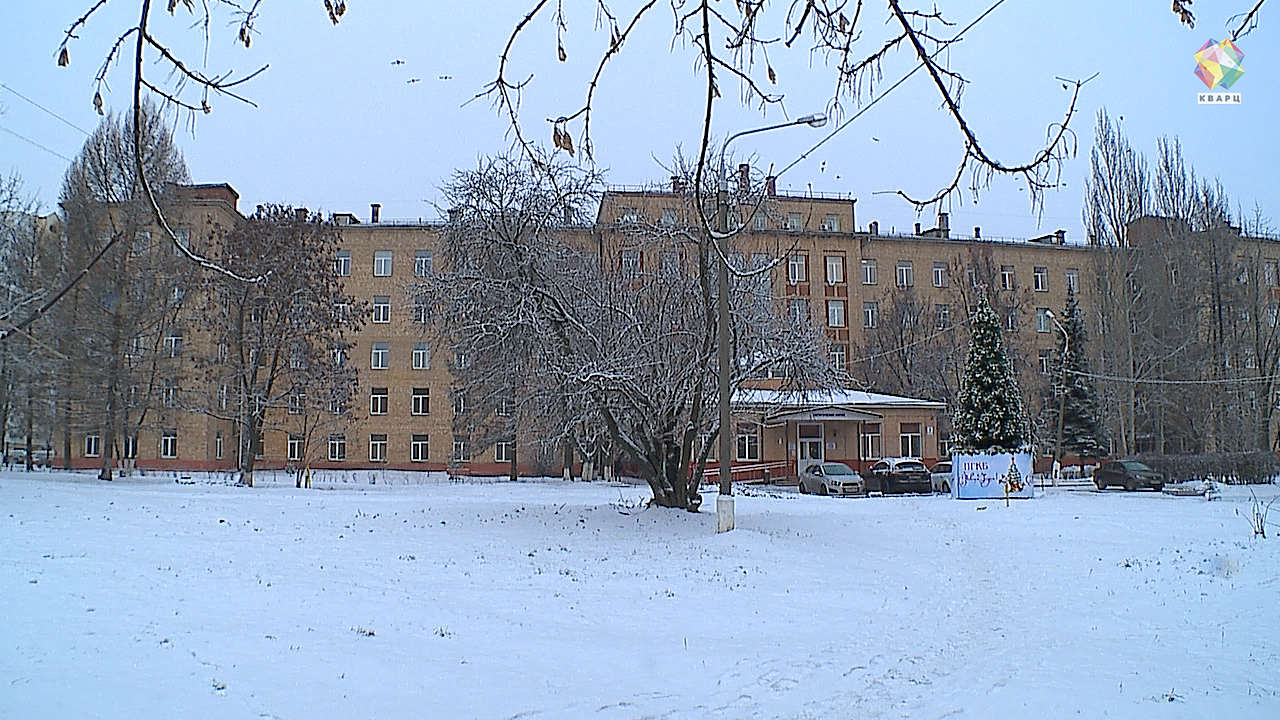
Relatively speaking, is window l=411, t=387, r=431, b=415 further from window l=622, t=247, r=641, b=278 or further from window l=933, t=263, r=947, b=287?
window l=622, t=247, r=641, b=278

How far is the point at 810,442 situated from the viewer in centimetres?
5106

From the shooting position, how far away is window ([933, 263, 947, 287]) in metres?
63.5

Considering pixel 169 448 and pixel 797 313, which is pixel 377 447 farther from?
pixel 797 313

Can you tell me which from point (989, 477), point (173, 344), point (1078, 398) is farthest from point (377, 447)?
point (1078, 398)

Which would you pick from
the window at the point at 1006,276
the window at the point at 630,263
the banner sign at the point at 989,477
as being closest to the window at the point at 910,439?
the window at the point at 1006,276

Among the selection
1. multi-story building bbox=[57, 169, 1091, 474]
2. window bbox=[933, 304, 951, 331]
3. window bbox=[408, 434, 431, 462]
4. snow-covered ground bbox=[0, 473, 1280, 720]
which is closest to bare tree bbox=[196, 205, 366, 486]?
multi-story building bbox=[57, 169, 1091, 474]

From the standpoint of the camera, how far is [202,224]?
3919cm

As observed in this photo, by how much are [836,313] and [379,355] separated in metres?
27.4

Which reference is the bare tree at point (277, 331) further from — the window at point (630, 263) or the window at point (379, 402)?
the window at point (379, 402)

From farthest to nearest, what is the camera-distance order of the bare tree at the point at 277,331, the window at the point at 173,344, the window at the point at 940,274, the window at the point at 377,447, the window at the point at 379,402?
the window at the point at 940,274
the window at the point at 379,402
the window at the point at 377,447
the window at the point at 173,344
the bare tree at the point at 277,331

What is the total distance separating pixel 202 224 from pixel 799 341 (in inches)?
1073

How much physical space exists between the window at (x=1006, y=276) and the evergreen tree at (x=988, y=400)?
2800 centimetres

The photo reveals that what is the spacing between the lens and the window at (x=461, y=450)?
1970 inches

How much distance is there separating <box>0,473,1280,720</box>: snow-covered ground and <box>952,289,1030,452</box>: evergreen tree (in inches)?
466
